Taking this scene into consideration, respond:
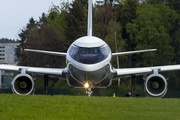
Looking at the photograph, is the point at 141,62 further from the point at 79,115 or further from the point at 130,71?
the point at 79,115

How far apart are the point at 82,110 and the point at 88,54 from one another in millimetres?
8050

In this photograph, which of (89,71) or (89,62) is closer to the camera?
(89,62)

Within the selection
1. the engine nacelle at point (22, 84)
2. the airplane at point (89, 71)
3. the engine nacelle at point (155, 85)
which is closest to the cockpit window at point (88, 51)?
the airplane at point (89, 71)

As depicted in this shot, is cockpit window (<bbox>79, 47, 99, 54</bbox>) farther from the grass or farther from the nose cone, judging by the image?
the grass

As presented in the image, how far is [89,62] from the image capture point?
23406 millimetres

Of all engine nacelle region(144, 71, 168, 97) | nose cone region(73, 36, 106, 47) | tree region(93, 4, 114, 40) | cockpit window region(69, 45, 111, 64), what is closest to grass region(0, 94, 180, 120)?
cockpit window region(69, 45, 111, 64)

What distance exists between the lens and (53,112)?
49.7 feet

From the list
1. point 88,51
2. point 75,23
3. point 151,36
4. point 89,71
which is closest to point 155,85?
point 89,71

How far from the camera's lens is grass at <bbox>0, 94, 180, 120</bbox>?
14344 millimetres

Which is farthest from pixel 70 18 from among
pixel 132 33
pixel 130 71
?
pixel 130 71

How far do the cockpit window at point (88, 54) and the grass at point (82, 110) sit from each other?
16.4 ft

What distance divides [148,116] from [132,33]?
51.0 meters

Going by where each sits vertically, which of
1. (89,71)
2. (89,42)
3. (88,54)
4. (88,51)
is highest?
(89,42)

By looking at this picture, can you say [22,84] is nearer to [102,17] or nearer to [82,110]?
[82,110]
